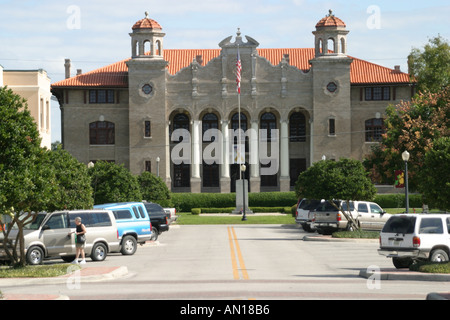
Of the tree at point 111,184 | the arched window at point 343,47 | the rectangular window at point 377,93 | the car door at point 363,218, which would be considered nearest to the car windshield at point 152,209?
the tree at point 111,184

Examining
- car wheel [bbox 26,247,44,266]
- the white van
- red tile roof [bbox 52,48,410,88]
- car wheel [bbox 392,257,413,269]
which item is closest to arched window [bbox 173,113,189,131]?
red tile roof [bbox 52,48,410,88]

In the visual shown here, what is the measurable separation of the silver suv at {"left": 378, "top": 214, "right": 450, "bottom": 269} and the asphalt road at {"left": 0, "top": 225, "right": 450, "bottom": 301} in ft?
4.32

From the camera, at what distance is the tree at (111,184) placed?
45.3 m

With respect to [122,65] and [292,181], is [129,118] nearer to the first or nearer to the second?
[122,65]

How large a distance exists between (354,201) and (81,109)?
4672 centimetres

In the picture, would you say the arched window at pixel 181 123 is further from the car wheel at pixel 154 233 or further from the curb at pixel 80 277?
the curb at pixel 80 277

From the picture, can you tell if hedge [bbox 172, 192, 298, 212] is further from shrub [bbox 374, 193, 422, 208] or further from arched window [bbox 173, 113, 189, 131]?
arched window [bbox 173, 113, 189, 131]

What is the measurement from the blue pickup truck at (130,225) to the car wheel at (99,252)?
2.35 m

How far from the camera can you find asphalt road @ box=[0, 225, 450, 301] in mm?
18484

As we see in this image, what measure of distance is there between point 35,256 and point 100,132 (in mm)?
57936

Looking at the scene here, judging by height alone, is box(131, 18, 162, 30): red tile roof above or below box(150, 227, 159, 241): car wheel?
above

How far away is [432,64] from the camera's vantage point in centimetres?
7531

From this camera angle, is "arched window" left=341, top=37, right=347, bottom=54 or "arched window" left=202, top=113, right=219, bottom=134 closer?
"arched window" left=341, top=37, right=347, bottom=54

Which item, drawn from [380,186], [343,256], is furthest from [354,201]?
[380,186]
